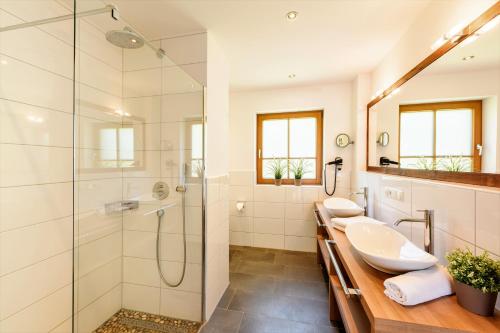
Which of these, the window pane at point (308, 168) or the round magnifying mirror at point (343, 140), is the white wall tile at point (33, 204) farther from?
the round magnifying mirror at point (343, 140)

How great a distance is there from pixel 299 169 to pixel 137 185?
2084 millimetres

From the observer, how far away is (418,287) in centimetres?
74

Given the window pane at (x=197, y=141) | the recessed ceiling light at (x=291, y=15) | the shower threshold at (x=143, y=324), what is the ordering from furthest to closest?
the window pane at (x=197, y=141) → the shower threshold at (x=143, y=324) → the recessed ceiling light at (x=291, y=15)

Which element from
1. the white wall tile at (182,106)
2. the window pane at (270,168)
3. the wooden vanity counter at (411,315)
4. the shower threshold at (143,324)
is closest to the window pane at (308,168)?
the window pane at (270,168)

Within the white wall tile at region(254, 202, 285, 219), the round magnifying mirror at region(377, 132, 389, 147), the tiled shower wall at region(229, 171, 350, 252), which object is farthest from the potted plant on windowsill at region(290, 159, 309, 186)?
the round magnifying mirror at region(377, 132, 389, 147)

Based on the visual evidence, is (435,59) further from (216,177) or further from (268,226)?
(268,226)

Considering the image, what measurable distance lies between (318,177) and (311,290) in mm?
1473

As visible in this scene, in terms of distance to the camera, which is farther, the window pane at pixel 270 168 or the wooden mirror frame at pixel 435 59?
the window pane at pixel 270 168

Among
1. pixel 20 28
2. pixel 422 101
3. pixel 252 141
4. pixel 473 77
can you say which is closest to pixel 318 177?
pixel 252 141

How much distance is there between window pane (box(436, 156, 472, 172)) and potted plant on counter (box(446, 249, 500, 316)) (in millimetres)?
578

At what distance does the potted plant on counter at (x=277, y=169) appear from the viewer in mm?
2926

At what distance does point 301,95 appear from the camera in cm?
286

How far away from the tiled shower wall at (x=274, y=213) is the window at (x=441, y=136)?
48.2 inches

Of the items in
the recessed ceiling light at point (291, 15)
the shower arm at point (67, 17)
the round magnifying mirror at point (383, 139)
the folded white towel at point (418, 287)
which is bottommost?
the folded white towel at point (418, 287)
